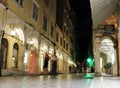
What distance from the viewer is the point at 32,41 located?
22.2 meters

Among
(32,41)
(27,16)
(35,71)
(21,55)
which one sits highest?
(27,16)

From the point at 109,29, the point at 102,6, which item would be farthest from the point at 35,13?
the point at 102,6

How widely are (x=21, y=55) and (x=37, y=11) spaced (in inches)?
261

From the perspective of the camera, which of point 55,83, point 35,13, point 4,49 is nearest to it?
point 55,83

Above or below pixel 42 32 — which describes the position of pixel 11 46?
below

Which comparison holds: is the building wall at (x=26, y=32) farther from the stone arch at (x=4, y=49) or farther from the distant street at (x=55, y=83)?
the distant street at (x=55, y=83)

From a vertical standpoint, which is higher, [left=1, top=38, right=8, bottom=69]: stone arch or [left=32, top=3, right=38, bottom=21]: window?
[left=32, top=3, right=38, bottom=21]: window

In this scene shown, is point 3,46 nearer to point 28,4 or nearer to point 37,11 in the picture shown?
point 28,4

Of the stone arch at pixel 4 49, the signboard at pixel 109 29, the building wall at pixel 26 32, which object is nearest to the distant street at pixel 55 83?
the stone arch at pixel 4 49

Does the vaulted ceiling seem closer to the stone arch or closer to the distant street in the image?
the distant street

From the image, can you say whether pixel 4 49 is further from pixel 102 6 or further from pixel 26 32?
pixel 102 6

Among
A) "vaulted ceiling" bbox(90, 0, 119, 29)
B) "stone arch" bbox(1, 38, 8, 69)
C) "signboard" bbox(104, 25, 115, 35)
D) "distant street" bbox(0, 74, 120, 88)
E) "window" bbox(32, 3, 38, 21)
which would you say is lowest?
"distant street" bbox(0, 74, 120, 88)

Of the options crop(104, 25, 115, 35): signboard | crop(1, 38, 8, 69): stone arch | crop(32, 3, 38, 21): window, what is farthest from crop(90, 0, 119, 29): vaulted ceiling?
crop(32, 3, 38, 21): window

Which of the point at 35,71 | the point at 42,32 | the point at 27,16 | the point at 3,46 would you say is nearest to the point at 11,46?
the point at 3,46
